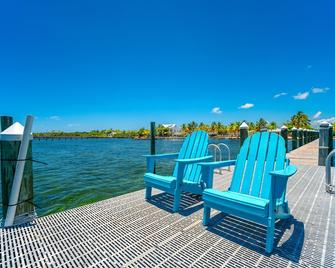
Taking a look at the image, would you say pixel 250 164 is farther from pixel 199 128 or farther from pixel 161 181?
pixel 199 128

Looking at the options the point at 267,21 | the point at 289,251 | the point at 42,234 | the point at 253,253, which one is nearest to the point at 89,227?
the point at 42,234

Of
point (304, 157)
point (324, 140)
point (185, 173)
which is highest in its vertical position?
point (324, 140)

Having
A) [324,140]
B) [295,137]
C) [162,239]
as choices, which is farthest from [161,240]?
[295,137]

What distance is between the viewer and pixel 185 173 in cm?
317

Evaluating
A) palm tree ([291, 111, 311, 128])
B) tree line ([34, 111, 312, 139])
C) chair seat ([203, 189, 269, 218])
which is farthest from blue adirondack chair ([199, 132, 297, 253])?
palm tree ([291, 111, 311, 128])

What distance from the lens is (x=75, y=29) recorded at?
1028cm

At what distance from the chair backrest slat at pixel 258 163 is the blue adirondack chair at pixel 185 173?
20.1 inches

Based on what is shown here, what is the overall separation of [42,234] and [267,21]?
13510 mm

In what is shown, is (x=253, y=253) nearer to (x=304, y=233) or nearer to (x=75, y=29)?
(x=304, y=233)

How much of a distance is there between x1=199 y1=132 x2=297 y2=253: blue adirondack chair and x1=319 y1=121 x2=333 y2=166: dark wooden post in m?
5.18

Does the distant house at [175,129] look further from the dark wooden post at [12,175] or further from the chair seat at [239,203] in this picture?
the chair seat at [239,203]

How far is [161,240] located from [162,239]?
0.02 metres

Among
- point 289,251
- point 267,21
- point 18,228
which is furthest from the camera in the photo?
point 267,21

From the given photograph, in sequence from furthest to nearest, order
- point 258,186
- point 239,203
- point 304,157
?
point 304,157 → point 258,186 → point 239,203
